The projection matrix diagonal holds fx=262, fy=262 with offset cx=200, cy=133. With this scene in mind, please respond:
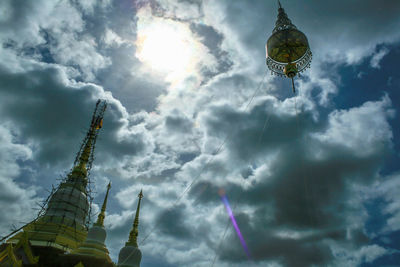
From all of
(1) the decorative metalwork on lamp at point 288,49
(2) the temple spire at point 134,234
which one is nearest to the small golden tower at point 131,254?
(2) the temple spire at point 134,234

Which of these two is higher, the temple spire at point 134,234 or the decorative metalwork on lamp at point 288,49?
the decorative metalwork on lamp at point 288,49

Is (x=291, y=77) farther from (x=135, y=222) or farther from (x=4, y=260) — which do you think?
(x=135, y=222)

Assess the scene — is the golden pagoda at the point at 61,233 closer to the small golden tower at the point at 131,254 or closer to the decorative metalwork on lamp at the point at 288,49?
the small golden tower at the point at 131,254

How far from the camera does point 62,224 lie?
1240 inches

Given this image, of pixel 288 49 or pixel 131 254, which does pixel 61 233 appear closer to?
pixel 131 254

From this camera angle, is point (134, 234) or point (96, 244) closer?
point (96, 244)

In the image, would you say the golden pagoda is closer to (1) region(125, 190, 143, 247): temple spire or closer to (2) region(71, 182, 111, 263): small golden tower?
(2) region(71, 182, 111, 263): small golden tower

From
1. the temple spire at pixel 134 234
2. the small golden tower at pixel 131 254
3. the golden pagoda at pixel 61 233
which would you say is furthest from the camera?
the temple spire at pixel 134 234

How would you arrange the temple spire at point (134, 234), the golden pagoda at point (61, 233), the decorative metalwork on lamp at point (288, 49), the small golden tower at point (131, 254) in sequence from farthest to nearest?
the temple spire at point (134, 234) → the small golden tower at point (131, 254) → the golden pagoda at point (61, 233) → the decorative metalwork on lamp at point (288, 49)

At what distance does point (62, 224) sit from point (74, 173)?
1021cm

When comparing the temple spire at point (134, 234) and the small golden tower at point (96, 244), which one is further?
the temple spire at point (134, 234)

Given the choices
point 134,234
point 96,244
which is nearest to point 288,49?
point 96,244

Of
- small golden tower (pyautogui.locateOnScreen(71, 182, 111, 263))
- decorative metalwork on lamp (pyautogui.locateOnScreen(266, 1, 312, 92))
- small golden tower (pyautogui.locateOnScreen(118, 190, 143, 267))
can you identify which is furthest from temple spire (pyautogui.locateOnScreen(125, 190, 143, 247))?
decorative metalwork on lamp (pyautogui.locateOnScreen(266, 1, 312, 92))

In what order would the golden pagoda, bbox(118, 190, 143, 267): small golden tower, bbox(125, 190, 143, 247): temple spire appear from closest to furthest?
the golden pagoda, bbox(118, 190, 143, 267): small golden tower, bbox(125, 190, 143, 247): temple spire
